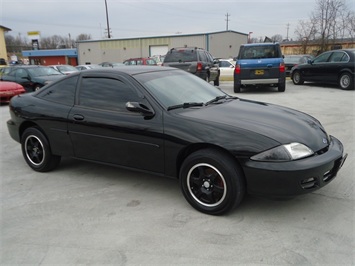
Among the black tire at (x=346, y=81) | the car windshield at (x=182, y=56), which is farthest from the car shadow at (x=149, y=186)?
the black tire at (x=346, y=81)

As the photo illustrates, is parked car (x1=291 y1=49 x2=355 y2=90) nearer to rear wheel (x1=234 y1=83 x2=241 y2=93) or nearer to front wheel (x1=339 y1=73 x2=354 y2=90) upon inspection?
front wheel (x1=339 y1=73 x2=354 y2=90)

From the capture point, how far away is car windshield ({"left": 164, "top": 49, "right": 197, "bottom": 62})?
13.2m

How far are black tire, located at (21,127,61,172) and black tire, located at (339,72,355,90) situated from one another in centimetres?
1194

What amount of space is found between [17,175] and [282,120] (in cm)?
382

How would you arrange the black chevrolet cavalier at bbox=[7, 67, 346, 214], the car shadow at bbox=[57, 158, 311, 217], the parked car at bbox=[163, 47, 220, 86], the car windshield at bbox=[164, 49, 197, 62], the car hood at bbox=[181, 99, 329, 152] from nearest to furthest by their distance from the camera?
the black chevrolet cavalier at bbox=[7, 67, 346, 214] → the car hood at bbox=[181, 99, 329, 152] → the car shadow at bbox=[57, 158, 311, 217] → the parked car at bbox=[163, 47, 220, 86] → the car windshield at bbox=[164, 49, 197, 62]

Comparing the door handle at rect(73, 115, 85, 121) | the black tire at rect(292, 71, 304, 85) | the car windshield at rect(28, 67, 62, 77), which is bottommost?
the black tire at rect(292, 71, 304, 85)

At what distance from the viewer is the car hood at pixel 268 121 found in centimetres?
328

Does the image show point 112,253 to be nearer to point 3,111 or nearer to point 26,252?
point 26,252

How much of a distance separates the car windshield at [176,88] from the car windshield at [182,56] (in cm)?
878

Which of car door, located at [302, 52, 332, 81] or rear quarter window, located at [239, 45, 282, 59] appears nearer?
rear quarter window, located at [239, 45, 282, 59]

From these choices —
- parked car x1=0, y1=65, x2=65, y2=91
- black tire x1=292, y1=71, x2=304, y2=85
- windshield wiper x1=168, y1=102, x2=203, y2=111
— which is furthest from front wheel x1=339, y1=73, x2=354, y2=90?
parked car x1=0, y1=65, x2=65, y2=91

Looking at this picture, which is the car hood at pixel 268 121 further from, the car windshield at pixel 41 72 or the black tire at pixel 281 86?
the car windshield at pixel 41 72

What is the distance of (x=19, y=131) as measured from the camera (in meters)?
5.02

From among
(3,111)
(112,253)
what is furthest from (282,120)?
(3,111)
